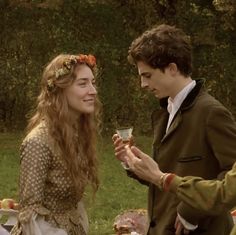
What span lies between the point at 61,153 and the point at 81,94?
0.34 meters

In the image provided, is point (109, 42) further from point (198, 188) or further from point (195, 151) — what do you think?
point (198, 188)

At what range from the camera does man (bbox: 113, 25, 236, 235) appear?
11.8 feet

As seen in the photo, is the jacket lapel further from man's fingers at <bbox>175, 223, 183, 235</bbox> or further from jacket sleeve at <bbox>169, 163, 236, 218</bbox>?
jacket sleeve at <bbox>169, 163, 236, 218</bbox>

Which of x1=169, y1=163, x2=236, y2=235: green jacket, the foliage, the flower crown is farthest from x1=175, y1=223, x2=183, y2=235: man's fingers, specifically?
the foliage

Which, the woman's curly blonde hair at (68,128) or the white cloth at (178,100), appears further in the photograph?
Result: the woman's curly blonde hair at (68,128)

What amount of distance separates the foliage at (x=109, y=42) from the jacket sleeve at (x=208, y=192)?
1367 cm

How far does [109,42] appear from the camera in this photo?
56.4 ft

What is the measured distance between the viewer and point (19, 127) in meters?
17.6

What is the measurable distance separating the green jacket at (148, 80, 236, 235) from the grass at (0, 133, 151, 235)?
3047 millimetres

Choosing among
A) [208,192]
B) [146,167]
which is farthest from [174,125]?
[208,192]

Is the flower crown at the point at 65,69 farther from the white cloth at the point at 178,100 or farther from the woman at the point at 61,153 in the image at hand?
the white cloth at the point at 178,100

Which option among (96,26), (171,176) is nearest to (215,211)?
(171,176)

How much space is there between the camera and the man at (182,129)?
359cm

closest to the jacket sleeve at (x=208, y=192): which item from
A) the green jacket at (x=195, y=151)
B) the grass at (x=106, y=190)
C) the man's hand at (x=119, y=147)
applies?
the green jacket at (x=195, y=151)
